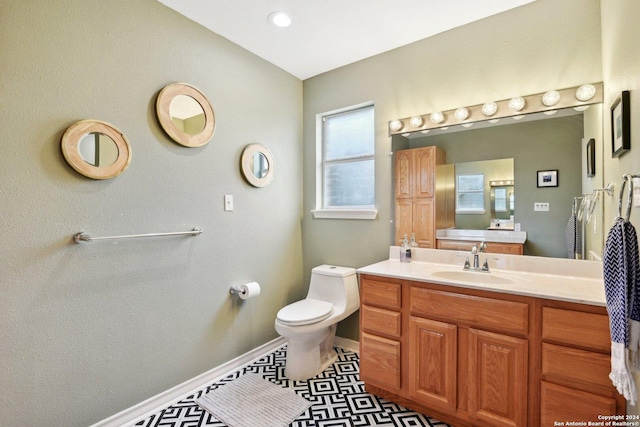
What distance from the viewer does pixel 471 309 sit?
1.61 meters

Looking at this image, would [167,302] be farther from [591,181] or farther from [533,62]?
[533,62]

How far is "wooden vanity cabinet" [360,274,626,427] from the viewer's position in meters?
1.33

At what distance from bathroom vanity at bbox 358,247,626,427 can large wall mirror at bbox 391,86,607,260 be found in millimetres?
175

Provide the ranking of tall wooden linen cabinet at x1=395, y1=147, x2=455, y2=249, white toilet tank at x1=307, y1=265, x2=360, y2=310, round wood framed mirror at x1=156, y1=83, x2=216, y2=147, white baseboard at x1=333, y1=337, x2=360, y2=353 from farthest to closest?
white baseboard at x1=333, y1=337, x2=360, y2=353 < white toilet tank at x1=307, y1=265, x2=360, y2=310 < tall wooden linen cabinet at x1=395, y1=147, x2=455, y2=249 < round wood framed mirror at x1=156, y1=83, x2=216, y2=147

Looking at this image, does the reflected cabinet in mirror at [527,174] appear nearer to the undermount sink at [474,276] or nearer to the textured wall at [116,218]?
the undermount sink at [474,276]

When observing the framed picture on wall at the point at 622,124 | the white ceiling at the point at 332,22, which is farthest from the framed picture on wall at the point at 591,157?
the white ceiling at the point at 332,22

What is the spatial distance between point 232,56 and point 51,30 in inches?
43.7

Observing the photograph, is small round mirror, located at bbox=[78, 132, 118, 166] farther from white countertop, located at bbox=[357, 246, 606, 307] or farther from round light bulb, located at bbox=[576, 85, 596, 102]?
round light bulb, located at bbox=[576, 85, 596, 102]

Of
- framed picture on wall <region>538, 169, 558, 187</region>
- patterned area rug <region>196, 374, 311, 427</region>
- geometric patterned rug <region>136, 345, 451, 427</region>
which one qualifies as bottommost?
geometric patterned rug <region>136, 345, 451, 427</region>

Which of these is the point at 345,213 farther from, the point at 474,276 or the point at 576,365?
the point at 576,365

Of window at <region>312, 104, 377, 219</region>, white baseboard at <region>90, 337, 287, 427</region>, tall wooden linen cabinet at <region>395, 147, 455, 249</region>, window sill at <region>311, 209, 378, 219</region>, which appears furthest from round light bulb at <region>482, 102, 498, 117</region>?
white baseboard at <region>90, 337, 287, 427</region>

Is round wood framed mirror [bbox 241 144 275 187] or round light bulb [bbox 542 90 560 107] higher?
round light bulb [bbox 542 90 560 107]

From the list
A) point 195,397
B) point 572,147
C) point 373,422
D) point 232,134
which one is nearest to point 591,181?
point 572,147

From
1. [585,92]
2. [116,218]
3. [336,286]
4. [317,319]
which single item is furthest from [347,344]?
[585,92]
